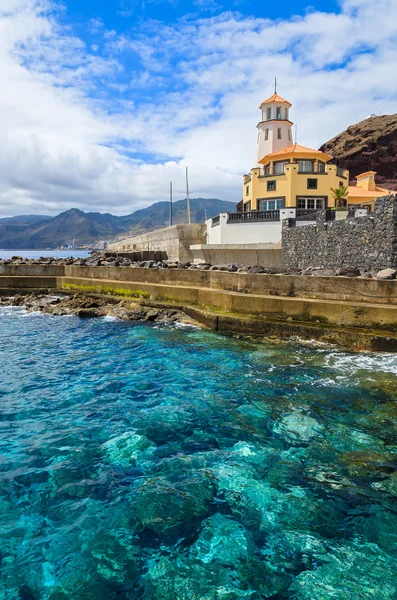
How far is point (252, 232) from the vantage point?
962 inches

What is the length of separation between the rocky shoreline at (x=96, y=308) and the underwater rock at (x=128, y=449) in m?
7.92

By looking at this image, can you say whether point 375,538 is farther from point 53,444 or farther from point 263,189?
point 263,189

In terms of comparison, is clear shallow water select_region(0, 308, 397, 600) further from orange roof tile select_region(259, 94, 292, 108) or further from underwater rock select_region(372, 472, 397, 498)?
orange roof tile select_region(259, 94, 292, 108)

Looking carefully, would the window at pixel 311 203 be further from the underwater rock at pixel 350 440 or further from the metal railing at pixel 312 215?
the underwater rock at pixel 350 440

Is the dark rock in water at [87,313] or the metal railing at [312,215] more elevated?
the metal railing at [312,215]

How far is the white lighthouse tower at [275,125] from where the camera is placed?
39.2 meters

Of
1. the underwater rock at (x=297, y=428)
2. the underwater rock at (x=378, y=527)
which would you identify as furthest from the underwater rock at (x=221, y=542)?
the underwater rock at (x=297, y=428)

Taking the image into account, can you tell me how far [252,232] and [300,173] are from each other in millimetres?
10116

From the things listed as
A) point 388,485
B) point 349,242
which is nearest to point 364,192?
point 349,242

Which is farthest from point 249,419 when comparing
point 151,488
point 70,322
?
point 70,322

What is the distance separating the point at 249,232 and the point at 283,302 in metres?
13.8

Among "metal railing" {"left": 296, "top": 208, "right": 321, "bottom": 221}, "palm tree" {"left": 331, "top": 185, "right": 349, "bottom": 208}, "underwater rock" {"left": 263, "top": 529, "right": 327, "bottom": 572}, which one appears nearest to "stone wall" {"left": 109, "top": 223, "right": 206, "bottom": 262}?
"metal railing" {"left": 296, "top": 208, "right": 321, "bottom": 221}

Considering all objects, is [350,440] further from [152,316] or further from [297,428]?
[152,316]

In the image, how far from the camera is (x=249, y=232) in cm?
2448
